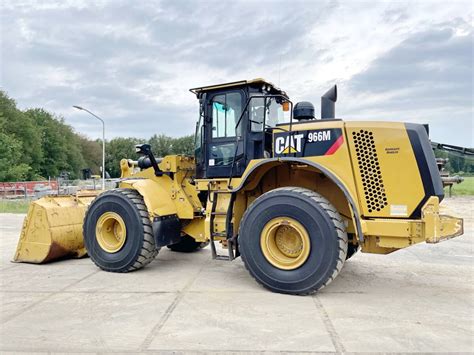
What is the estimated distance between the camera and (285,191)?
16.7ft

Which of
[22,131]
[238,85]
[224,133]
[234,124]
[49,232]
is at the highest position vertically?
[22,131]

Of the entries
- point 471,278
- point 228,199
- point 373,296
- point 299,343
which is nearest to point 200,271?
point 228,199

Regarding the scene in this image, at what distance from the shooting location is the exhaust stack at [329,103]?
5.84m

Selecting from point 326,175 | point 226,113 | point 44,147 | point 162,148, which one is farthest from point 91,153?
point 326,175

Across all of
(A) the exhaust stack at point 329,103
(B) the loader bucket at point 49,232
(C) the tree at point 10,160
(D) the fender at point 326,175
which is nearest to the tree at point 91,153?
(C) the tree at point 10,160

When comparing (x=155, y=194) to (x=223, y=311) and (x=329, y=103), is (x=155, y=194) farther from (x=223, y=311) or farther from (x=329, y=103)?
(x=329, y=103)

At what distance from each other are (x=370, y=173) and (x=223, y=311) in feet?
7.67

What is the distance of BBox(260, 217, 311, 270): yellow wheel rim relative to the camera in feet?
16.1

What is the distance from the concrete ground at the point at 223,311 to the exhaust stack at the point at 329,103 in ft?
7.73

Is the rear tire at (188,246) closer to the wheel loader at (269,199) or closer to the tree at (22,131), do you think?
the wheel loader at (269,199)

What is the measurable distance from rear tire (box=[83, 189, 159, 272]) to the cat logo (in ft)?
7.45

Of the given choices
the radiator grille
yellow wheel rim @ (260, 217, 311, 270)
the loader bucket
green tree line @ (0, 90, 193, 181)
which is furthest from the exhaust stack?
green tree line @ (0, 90, 193, 181)

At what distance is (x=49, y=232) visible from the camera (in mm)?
6695

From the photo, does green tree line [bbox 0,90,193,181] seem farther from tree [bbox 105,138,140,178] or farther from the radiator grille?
the radiator grille
